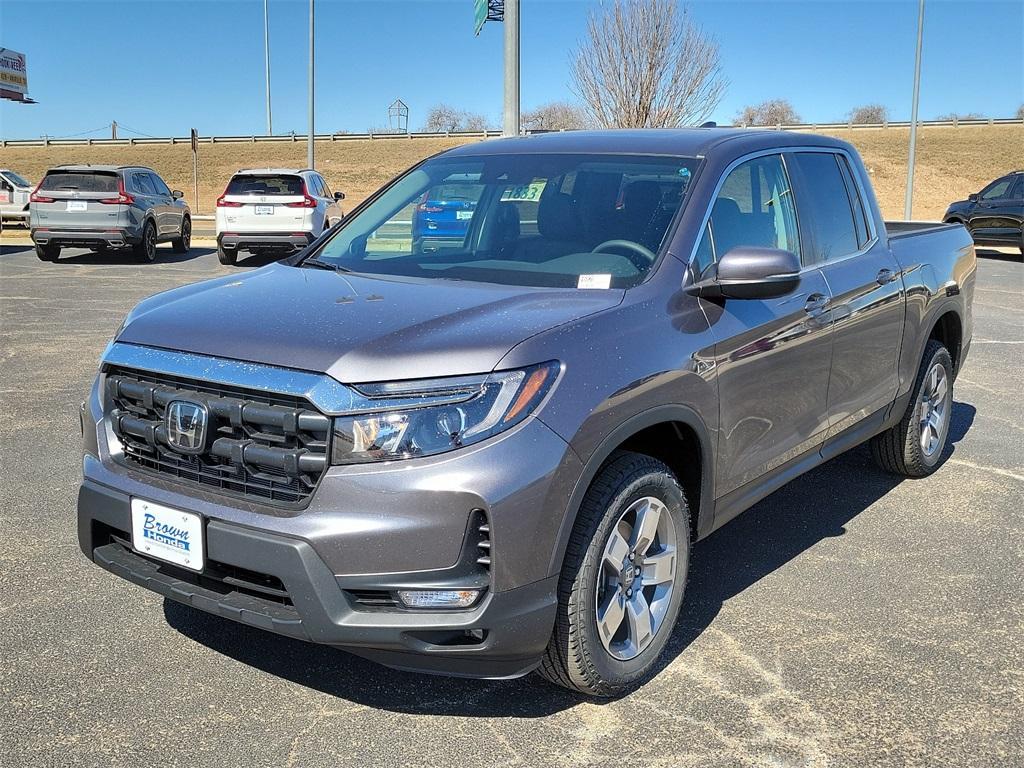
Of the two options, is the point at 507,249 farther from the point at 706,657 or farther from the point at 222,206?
the point at 222,206

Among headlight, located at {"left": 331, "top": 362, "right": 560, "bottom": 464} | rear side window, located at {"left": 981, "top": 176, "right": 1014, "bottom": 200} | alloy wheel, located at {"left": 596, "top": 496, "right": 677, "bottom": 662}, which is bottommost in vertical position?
alloy wheel, located at {"left": 596, "top": 496, "right": 677, "bottom": 662}

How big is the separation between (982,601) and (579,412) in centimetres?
219

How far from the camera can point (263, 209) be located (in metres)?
16.7

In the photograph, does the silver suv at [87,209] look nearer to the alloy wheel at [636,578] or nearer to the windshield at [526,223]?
the windshield at [526,223]

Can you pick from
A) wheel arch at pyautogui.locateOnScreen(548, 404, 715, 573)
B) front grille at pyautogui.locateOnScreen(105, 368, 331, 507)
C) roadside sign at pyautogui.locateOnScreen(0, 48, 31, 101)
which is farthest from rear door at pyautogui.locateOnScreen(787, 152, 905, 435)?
roadside sign at pyautogui.locateOnScreen(0, 48, 31, 101)

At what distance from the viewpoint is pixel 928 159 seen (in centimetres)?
5647

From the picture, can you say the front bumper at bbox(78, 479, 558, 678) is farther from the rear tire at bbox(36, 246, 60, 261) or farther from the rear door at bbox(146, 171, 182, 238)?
the rear door at bbox(146, 171, 182, 238)

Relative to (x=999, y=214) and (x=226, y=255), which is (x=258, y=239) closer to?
(x=226, y=255)

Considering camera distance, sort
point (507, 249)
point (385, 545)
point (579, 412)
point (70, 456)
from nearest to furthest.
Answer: point (385, 545)
point (579, 412)
point (507, 249)
point (70, 456)

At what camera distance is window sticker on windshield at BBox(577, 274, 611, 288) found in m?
3.49

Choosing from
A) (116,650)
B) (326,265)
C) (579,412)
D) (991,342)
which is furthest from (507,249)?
(991,342)

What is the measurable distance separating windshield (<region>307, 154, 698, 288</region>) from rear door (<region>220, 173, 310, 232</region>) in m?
12.5

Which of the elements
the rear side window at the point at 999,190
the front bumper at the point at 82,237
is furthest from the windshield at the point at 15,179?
the rear side window at the point at 999,190

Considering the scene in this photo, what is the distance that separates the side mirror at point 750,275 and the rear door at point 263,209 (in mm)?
13920
